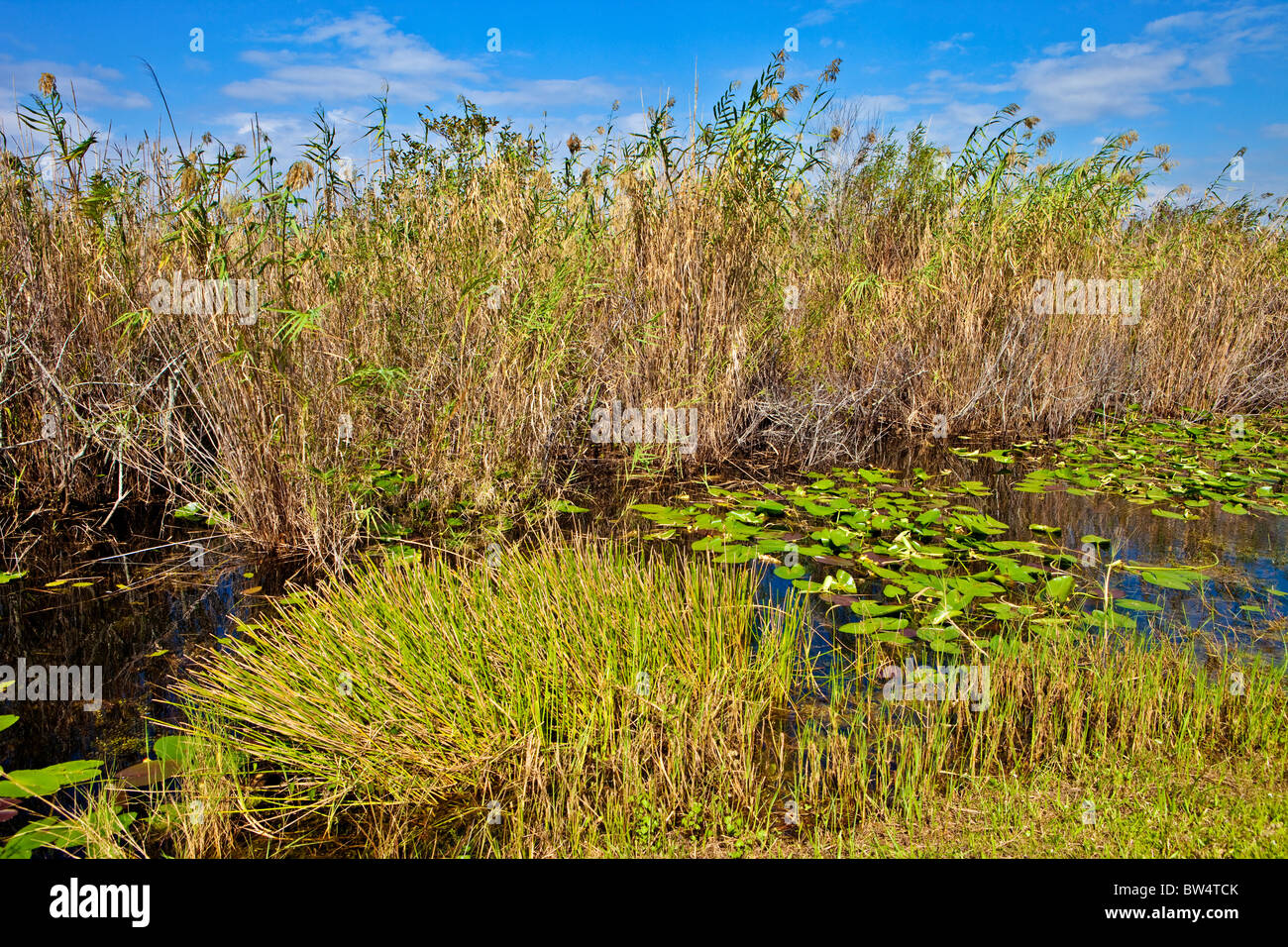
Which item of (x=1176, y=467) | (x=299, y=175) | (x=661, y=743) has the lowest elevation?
(x=661, y=743)

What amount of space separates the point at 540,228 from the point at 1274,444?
236 inches

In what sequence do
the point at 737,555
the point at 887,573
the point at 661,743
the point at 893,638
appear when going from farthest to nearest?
the point at 737,555, the point at 887,573, the point at 893,638, the point at 661,743

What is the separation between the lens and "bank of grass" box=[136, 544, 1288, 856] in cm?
187

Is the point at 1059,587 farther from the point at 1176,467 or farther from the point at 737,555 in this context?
the point at 1176,467

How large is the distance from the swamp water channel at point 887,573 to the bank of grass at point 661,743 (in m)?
0.32

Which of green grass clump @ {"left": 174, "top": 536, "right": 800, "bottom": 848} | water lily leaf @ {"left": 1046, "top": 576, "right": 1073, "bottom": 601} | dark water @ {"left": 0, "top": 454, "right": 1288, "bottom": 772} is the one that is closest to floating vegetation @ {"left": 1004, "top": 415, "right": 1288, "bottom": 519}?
dark water @ {"left": 0, "top": 454, "right": 1288, "bottom": 772}

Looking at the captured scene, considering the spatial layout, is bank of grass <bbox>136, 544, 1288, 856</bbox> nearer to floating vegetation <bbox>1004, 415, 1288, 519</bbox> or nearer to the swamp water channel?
the swamp water channel

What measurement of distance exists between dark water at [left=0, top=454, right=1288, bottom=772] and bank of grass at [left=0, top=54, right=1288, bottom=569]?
1.24 ft

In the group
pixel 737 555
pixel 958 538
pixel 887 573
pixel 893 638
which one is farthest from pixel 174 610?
pixel 958 538

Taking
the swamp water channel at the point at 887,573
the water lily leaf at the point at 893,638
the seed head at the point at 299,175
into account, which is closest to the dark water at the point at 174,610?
the swamp water channel at the point at 887,573

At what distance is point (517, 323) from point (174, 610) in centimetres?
216

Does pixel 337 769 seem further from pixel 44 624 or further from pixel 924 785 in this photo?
pixel 44 624

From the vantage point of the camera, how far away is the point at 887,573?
11.5 ft

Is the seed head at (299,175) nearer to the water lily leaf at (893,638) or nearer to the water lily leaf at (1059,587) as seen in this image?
the water lily leaf at (893,638)
